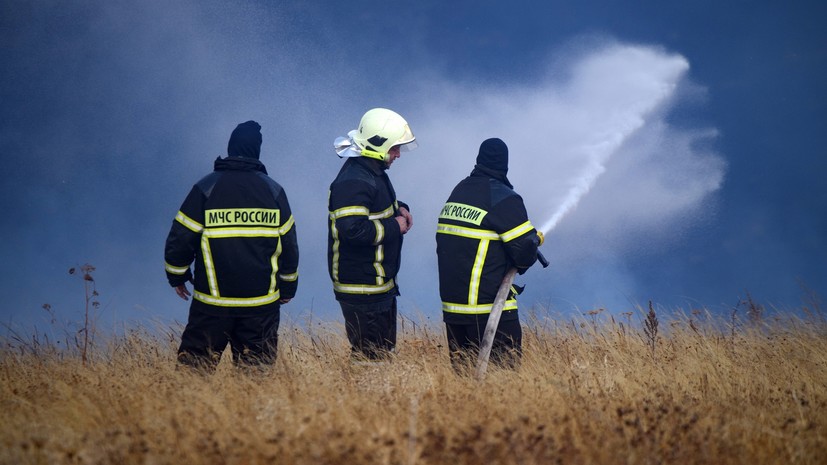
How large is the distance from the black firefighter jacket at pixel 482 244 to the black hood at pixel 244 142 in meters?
1.87

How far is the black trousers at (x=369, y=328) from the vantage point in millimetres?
6844

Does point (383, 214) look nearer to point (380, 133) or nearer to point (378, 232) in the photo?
point (378, 232)

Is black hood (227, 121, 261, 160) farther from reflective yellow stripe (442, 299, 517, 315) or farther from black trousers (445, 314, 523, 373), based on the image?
black trousers (445, 314, 523, 373)

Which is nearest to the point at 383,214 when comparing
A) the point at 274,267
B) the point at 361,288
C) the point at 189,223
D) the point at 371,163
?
the point at 371,163

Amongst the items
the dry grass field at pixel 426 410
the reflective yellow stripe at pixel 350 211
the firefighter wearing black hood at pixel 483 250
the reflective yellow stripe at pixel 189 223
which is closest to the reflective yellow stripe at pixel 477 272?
the firefighter wearing black hood at pixel 483 250

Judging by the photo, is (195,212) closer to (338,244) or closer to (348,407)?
(338,244)

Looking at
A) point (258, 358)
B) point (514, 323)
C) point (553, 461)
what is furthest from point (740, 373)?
point (258, 358)

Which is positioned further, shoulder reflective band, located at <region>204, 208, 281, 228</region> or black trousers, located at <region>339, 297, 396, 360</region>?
black trousers, located at <region>339, 297, 396, 360</region>

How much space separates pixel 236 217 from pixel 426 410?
2.52m

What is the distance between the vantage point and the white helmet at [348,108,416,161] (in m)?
7.08

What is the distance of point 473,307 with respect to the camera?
6.75 m

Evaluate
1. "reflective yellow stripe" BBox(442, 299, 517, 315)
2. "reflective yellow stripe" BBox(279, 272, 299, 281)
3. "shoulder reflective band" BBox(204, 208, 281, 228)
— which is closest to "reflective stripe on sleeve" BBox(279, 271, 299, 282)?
"reflective yellow stripe" BBox(279, 272, 299, 281)

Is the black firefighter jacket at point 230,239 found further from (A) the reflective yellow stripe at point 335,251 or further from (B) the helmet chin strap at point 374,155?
(B) the helmet chin strap at point 374,155

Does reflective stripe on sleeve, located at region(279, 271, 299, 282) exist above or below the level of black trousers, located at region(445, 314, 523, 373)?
above
